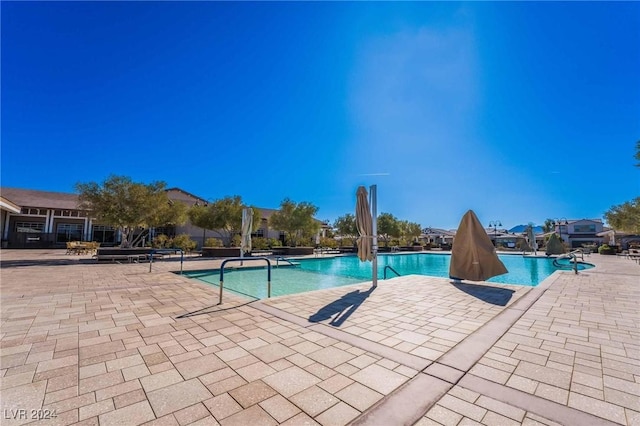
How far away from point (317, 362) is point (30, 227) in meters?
34.5

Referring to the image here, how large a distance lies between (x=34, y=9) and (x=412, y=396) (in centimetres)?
1286

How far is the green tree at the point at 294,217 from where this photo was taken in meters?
23.0

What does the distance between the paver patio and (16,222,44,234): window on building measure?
1101 inches

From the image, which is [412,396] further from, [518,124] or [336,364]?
[518,124]

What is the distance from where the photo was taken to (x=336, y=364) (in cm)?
261

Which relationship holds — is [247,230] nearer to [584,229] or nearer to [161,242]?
[161,242]

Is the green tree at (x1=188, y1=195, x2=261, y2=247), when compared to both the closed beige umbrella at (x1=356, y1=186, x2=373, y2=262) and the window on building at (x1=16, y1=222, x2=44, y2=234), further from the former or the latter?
the window on building at (x1=16, y1=222, x2=44, y2=234)

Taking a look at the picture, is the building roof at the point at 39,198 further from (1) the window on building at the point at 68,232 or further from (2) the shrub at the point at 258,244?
(2) the shrub at the point at 258,244

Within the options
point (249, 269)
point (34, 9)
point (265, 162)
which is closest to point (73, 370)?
point (249, 269)

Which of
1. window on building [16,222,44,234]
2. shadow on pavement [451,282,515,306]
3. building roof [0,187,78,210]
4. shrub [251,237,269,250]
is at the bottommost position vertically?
shadow on pavement [451,282,515,306]

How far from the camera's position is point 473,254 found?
7.48 meters

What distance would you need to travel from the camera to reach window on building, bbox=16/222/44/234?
960 inches

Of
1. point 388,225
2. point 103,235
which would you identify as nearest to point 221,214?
point 103,235

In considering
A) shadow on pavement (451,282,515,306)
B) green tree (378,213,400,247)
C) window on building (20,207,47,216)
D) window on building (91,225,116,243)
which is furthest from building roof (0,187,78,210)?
shadow on pavement (451,282,515,306)
